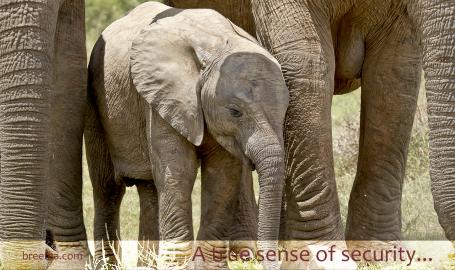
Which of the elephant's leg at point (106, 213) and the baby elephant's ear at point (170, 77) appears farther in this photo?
the elephant's leg at point (106, 213)

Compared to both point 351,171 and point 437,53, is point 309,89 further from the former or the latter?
point 351,171

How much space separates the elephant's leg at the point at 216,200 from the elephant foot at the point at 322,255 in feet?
1.25

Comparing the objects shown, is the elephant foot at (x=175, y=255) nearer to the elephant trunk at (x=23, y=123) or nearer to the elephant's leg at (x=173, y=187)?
the elephant's leg at (x=173, y=187)

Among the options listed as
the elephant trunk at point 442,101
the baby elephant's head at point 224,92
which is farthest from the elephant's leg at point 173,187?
the elephant trunk at point 442,101

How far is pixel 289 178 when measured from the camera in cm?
804

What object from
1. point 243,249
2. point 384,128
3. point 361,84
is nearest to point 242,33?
point 361,84

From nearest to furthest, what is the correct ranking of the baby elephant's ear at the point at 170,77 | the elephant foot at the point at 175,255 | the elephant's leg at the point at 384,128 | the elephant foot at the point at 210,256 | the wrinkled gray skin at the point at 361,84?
the wrinkled gray skin at the point at 361,84
the baby elephant's ear at the point at 170,77
the elephant foot at the point at 175,255
the elephant foot at the point at 210,256
the elephant's leg at the point at 384,128

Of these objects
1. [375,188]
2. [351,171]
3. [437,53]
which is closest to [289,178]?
[375,188]

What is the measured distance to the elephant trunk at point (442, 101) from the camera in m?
6.89

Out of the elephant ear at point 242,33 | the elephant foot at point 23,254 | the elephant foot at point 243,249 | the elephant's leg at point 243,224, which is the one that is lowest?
the elephant foot at point 23,254

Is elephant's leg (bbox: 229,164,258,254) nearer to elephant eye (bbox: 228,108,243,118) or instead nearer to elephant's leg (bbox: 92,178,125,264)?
elephant's leg (bbox: 92,178,125,264)

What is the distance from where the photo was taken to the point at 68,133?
829 centimetres

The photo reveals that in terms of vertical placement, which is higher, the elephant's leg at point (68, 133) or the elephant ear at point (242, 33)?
the elephant ear at point (242, 33)

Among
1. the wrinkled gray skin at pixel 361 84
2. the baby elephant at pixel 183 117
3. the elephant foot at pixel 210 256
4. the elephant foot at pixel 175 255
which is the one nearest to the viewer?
the wrinkled gray skin at pixel 361 84
